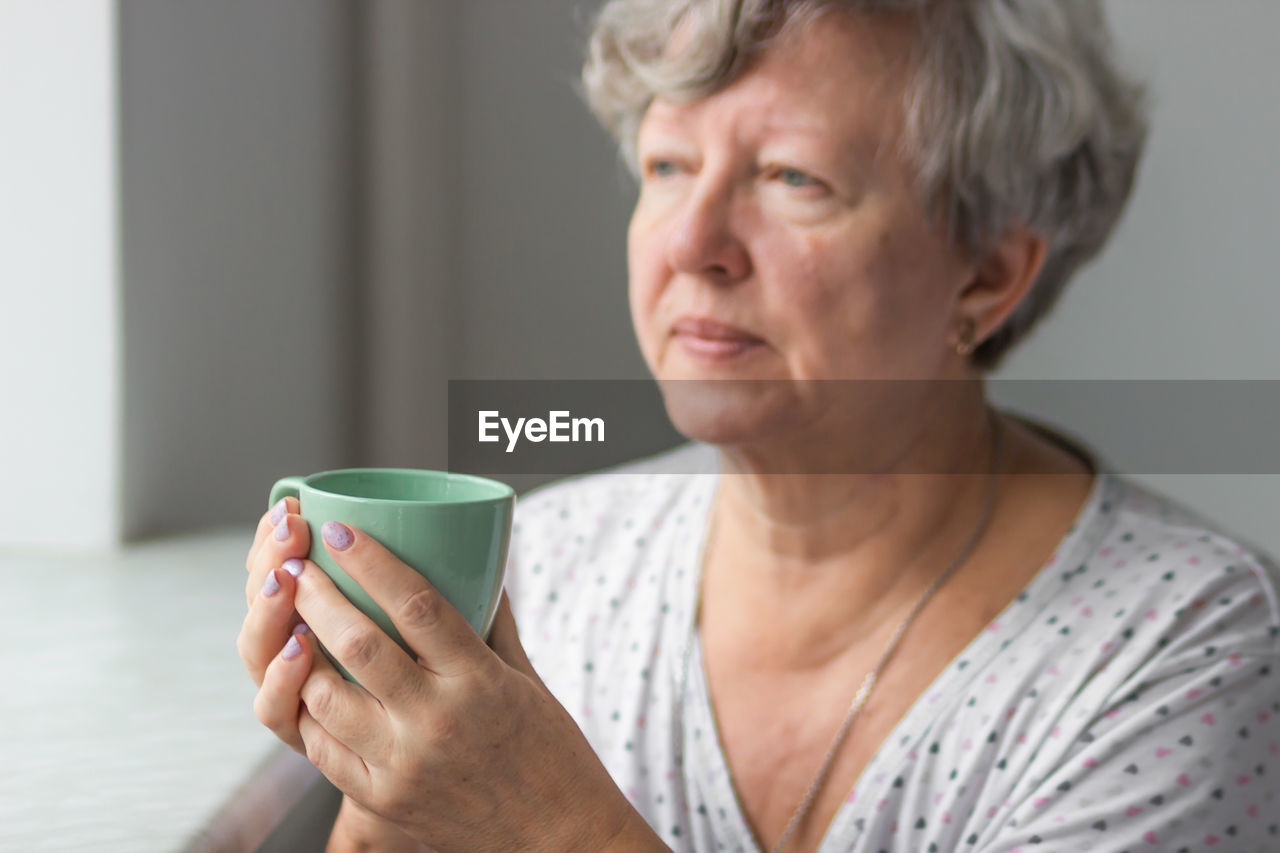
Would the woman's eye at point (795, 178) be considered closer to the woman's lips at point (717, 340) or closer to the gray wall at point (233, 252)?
the woman's lips at point (717, 340)

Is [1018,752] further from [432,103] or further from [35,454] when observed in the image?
[432,103]

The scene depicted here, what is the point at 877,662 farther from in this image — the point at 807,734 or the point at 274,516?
the point at 274,516

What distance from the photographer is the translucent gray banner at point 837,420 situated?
94 centimetres

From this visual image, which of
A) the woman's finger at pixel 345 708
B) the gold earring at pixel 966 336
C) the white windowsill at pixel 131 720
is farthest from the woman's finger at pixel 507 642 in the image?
the gold earring at pixel 966 336

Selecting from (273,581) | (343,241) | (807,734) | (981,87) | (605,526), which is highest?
(981,87)

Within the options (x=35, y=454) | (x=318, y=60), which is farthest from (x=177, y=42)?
(x=35, y=454)

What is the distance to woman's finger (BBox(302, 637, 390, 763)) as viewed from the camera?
0.59 meters

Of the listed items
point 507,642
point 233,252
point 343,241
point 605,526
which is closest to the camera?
point 507,642

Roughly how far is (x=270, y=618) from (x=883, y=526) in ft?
2.04

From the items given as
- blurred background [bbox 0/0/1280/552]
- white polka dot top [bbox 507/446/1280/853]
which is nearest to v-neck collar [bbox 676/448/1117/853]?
white polka dot top [bbox 507/446/1280/853]

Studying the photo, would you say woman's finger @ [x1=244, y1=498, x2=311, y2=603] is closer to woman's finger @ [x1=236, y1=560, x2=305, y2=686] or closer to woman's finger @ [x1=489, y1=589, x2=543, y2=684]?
woman's finger @ [x1=236, y1=560, x2=305, y2=686]

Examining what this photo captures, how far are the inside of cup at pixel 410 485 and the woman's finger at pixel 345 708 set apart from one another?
0.10m

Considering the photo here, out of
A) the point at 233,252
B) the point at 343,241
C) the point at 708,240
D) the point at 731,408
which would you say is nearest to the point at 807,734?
the point at 731,408

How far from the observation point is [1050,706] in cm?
88
